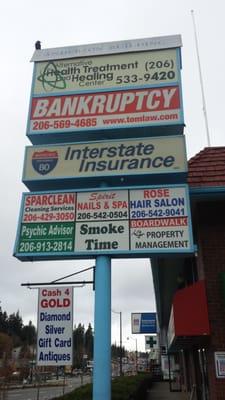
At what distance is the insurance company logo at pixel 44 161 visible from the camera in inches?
394

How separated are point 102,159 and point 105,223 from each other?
1.62 meters

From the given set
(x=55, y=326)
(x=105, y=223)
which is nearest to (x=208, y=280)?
(x=105, y=223)

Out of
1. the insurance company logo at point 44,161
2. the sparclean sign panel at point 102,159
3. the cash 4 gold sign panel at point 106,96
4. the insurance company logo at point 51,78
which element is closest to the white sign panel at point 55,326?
the sparclean sign panel at point 102,159

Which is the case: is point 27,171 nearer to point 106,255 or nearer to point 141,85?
point 106,255

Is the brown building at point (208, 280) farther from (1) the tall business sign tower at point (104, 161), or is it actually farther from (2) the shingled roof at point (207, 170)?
(1) the tall business sign tower at point (104, 161)

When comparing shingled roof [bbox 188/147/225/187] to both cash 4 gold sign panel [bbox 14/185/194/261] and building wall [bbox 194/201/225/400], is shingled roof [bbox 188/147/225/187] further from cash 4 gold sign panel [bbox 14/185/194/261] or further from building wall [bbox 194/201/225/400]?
cash 4 gold sign panel [bbox 14/185/194/261]

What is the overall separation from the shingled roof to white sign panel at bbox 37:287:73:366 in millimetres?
3941

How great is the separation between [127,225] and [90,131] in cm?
264

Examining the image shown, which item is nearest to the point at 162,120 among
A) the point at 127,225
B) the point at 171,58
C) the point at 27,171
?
the point at 171,58

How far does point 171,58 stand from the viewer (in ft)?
35.5

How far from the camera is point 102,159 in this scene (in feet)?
32.7

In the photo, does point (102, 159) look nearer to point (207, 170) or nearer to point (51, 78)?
point (207, 170)

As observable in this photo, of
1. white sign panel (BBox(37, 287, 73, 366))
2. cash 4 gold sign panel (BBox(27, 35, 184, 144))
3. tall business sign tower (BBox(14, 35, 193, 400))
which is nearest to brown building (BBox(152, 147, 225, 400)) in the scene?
tall business sign tower (BBox(14, 35, 193, 400))

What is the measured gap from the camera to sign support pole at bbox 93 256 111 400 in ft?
27.8
